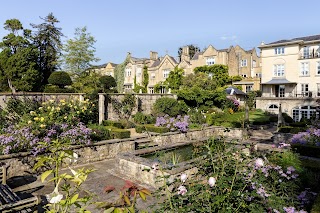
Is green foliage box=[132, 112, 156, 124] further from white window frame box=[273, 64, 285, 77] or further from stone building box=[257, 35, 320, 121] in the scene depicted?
white window frame box=[273, 64, 285, 77]

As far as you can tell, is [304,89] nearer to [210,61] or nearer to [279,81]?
[279,81]

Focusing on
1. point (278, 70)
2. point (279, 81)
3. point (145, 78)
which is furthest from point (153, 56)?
point (279, 81)

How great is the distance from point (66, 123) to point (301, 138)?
1117 cm

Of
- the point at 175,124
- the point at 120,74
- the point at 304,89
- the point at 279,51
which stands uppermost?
the point at 279,51

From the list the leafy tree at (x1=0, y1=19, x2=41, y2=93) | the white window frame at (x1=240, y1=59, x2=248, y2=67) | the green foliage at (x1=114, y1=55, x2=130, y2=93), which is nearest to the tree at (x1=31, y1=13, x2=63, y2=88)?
the leafy tree at (x1=0, y1=19, x2=41, y2=93)

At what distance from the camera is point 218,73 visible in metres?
36.8

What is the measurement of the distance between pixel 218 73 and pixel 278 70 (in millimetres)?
8449

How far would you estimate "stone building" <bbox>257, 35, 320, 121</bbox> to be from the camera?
31.5 metres

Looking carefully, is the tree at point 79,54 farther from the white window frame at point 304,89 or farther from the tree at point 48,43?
the white window frame at point 304,89

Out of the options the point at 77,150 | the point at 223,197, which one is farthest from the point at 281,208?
the point at 77,150

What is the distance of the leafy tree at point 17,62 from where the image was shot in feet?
110

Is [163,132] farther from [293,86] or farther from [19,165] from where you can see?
[293,86]

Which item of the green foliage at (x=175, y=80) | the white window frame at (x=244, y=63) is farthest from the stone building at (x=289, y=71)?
the green foliage at (x=175, y=80)

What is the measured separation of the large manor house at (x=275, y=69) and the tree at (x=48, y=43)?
521 inches
